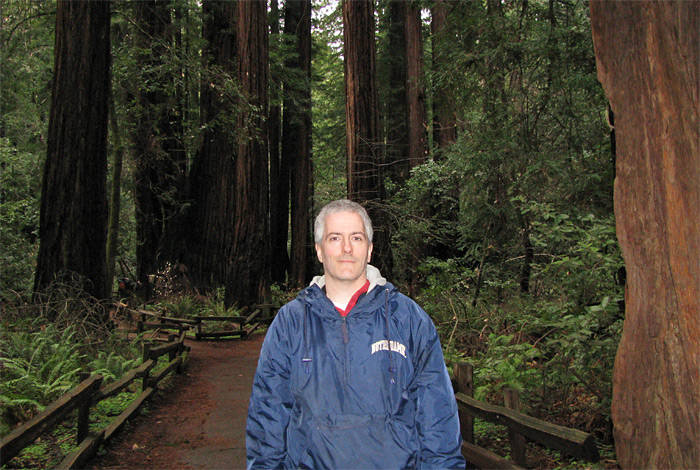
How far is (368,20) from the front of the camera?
13164mm

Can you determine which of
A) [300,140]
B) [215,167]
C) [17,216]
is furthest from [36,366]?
[300,140]

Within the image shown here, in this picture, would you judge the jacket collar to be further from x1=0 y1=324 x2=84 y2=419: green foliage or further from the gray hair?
x1=0 y1=324 x2=84 y2=419: green foliage

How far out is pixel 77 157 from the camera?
10.0 meters

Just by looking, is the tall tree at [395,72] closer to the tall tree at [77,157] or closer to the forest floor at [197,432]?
the tall tree at [77,157]

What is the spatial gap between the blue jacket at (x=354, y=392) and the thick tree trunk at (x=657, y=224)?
2005 mm

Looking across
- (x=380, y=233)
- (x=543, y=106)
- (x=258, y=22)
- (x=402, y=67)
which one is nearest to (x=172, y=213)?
(x=258, y=22)

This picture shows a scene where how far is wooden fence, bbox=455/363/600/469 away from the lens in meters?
4.17

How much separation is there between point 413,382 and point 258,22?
15310mm

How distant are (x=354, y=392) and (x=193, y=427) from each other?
212 inches

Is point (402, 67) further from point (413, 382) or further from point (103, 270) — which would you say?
point (413, 382)

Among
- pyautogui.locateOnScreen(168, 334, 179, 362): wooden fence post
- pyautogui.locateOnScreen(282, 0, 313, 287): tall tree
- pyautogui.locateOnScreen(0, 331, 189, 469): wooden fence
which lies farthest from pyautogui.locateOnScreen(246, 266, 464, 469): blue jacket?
pyautogui.locateOnScreen(282, 0, 313, 287): tall tree

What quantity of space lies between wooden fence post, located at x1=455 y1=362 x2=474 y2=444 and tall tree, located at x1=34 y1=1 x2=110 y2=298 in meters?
6.86

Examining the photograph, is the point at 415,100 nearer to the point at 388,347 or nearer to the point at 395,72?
the point at 395,72

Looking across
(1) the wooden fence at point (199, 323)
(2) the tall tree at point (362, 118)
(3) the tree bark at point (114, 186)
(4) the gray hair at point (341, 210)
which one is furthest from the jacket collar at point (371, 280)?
(3) the tree bark at point (114, 186)
